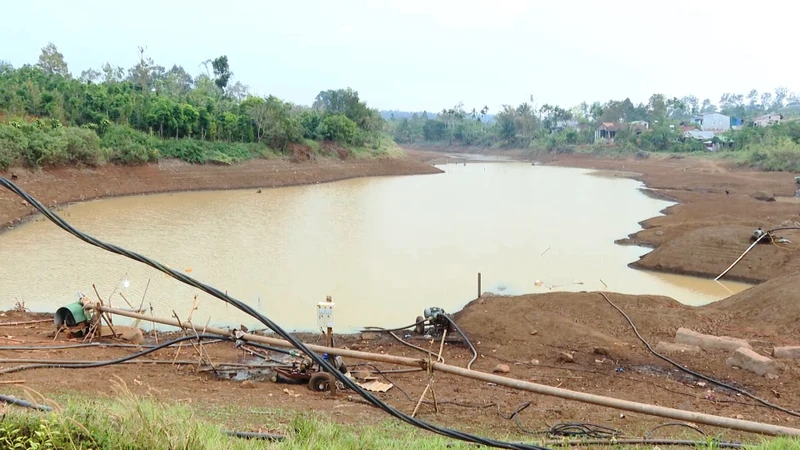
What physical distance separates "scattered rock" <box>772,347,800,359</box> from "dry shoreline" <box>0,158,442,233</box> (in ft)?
55.4

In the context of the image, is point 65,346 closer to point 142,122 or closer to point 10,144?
point 10,144

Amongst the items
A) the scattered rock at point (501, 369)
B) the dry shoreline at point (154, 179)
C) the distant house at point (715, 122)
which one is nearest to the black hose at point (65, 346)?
the scattered rock at point (501, 369)

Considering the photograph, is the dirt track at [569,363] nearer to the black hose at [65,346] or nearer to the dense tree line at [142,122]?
the black hose at [65,346]

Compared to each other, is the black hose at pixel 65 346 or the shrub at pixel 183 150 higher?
the shrub at pixel 183 150

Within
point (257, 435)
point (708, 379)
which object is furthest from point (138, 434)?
point (708, 379)

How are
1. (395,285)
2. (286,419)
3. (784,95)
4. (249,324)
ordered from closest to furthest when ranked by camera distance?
(286,419) < (249,324) < (395,285) < (784,95)

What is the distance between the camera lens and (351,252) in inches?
553

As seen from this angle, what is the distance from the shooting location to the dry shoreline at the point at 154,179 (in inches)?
803

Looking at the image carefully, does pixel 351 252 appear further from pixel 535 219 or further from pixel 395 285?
pixel 535 219

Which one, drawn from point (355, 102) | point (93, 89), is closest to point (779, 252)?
point (93, 89)

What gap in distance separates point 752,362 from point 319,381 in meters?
4.53

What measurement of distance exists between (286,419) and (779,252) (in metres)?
12.1

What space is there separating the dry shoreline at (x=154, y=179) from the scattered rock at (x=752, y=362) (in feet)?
54.1

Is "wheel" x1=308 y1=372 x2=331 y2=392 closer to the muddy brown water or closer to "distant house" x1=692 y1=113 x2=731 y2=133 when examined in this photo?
the muddy brown water
